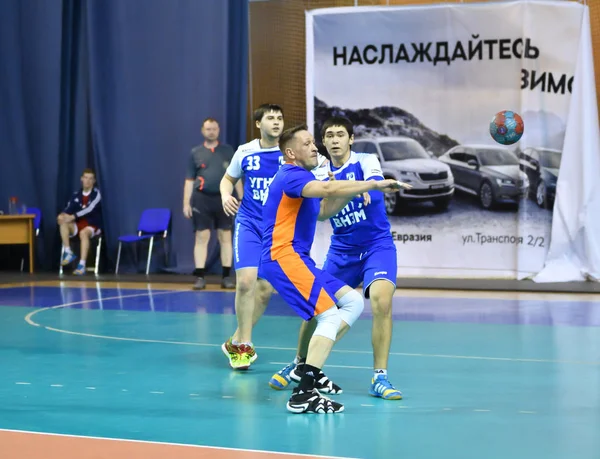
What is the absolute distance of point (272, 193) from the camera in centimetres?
592

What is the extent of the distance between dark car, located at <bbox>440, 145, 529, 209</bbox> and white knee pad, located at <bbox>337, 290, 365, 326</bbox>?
777cm

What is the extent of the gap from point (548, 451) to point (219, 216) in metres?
9.03

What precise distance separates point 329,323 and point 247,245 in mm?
1726

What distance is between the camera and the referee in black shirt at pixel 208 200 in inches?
516

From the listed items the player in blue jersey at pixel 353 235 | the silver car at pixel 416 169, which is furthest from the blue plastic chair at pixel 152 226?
the player in blue jersey at pixel 353 235

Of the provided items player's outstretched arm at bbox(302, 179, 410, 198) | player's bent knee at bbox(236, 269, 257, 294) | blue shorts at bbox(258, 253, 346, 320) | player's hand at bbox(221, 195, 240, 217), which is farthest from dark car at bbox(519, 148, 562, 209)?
player's outstretched arm at bbox(302, 179, 410, 198)

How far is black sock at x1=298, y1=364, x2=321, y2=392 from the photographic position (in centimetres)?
551

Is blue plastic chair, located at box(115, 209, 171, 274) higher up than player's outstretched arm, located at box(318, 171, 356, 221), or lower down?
lower down

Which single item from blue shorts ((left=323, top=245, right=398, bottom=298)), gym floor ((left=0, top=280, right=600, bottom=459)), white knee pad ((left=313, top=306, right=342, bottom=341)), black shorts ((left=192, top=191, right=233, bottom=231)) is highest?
black shorts ((left=192, top=191, right=233, bottom=231))

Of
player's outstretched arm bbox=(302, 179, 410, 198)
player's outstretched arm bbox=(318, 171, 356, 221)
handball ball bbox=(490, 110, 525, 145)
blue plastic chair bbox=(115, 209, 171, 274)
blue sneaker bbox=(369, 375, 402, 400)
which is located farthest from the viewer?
blue plastic chair bbox=(115, 209, 171, 274)

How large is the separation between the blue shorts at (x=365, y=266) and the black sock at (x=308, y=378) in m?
0.71

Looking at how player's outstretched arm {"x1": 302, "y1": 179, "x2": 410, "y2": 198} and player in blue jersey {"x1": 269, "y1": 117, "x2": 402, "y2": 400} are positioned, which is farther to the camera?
player in blue jersey {"x1": 269, "y1": 117, "x2": 402, "y2": 400}

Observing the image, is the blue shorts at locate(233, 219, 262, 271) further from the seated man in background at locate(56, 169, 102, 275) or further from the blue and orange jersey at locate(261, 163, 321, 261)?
the seated man in background at locate(56, 169, 102, 275)

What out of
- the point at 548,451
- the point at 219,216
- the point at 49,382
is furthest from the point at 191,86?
the point at 548,451
